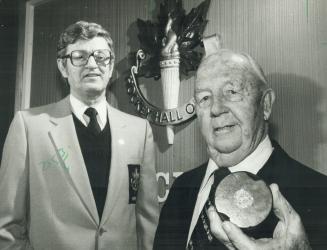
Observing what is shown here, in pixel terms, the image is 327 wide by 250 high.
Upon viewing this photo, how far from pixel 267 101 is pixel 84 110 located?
0.59 meters

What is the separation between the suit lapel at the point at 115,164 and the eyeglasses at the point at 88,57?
0.52ft

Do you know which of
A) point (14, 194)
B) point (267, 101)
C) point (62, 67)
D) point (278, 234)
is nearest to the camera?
point (278, 234)

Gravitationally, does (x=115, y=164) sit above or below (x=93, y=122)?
below

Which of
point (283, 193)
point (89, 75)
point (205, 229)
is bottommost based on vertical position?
point (205, 229)

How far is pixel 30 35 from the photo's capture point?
1.48 metres

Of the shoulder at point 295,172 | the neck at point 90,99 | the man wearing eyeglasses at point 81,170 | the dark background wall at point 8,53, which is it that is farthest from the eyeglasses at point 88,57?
the shoulder at point 295,172

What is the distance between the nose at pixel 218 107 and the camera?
3.80 feet

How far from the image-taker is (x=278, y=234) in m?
1.07

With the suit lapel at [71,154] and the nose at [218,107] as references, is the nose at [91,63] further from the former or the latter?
the nose at [218,107]

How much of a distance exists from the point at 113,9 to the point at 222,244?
2.89 feet

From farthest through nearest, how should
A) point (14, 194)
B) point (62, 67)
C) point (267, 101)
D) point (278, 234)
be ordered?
1. point (62, 67)
2. point (14, 194)
3. point (267, 101)
4. point (278, 234)

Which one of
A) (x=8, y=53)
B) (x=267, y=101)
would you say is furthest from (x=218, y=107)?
(x=8, y=53)

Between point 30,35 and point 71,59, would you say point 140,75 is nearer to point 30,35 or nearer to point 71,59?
point 71,59

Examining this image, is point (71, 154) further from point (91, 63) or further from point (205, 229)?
point (205, 229)
